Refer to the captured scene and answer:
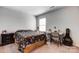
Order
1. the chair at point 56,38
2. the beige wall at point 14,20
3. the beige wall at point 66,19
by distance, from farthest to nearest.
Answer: the chair at point 56,38, the beige wall at point 66,19, the beige wall at point 14,20

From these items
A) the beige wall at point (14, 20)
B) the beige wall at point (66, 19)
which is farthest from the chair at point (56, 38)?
the beige wall at point (14, 20)

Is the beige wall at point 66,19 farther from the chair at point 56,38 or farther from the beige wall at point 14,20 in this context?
the beige wall at point 14,20

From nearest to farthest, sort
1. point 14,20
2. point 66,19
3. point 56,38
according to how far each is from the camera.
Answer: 1. point 14,20
2. point 66,19
3. point 56,38

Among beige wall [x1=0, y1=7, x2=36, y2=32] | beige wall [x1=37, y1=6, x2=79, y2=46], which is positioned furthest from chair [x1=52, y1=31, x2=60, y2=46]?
beige wall [x1=0, y1=7, x2=36, y2=32]

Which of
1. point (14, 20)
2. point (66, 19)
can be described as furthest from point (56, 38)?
point (14, 20)

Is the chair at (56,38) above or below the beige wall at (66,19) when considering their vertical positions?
below

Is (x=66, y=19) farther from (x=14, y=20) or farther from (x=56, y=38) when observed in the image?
(x=14, y=20)

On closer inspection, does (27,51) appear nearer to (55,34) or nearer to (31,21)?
(31,21)

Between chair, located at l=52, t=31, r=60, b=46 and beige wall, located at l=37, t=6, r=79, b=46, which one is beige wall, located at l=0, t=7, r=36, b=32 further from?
chair, located at l=52, t=31, r=60, b=46

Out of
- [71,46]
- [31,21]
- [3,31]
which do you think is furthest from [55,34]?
[3,31]

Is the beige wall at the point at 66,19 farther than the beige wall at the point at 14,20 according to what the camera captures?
Yes

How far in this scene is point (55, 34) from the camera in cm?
399

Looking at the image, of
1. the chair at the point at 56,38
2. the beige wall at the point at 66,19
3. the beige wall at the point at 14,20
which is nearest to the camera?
the beige wall at the point at 14,20
